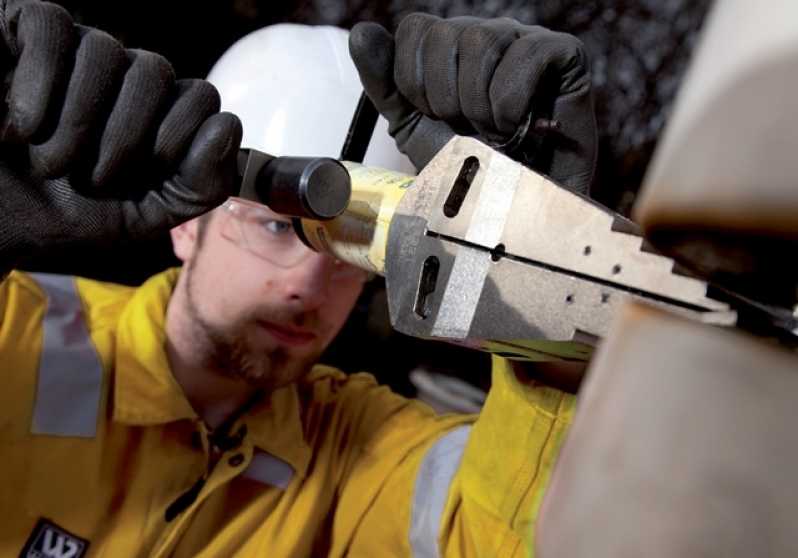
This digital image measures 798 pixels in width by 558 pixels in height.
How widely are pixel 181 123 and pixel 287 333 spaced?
0.53 m

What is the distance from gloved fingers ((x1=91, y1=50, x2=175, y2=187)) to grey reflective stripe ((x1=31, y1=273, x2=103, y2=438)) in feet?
1.50

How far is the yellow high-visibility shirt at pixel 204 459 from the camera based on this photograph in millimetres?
904

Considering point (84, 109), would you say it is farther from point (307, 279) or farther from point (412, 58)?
point (307, 279)

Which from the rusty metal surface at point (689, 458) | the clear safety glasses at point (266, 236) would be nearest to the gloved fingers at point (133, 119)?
the clear safety glasses at point (266, 236)

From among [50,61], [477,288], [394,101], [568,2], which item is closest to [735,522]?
[477,288]

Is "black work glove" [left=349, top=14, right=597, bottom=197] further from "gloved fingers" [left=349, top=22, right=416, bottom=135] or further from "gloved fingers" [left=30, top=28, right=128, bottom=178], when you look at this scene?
"gloved fingers" [left=30, top=28, right=128, bottom=178]

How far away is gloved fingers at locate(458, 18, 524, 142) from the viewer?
81 centimetres

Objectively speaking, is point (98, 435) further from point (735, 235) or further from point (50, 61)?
point (735, 235)

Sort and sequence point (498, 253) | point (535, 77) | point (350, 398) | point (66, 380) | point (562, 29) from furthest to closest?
point (562, 29) → point (350, 398) → point (66, 380) → point (535, 77) → point (498, 253)

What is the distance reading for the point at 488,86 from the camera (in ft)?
2.68

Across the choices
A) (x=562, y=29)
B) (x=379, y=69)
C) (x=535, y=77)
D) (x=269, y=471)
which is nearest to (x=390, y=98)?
(x=379, y=69)

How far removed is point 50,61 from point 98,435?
564 millimetres

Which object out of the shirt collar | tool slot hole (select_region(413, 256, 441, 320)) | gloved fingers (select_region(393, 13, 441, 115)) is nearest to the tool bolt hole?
tool slot hole (select_region(413, 256, 441, 320))

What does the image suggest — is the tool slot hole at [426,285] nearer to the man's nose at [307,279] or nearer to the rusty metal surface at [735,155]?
the rusty metal surface at [735,155]
